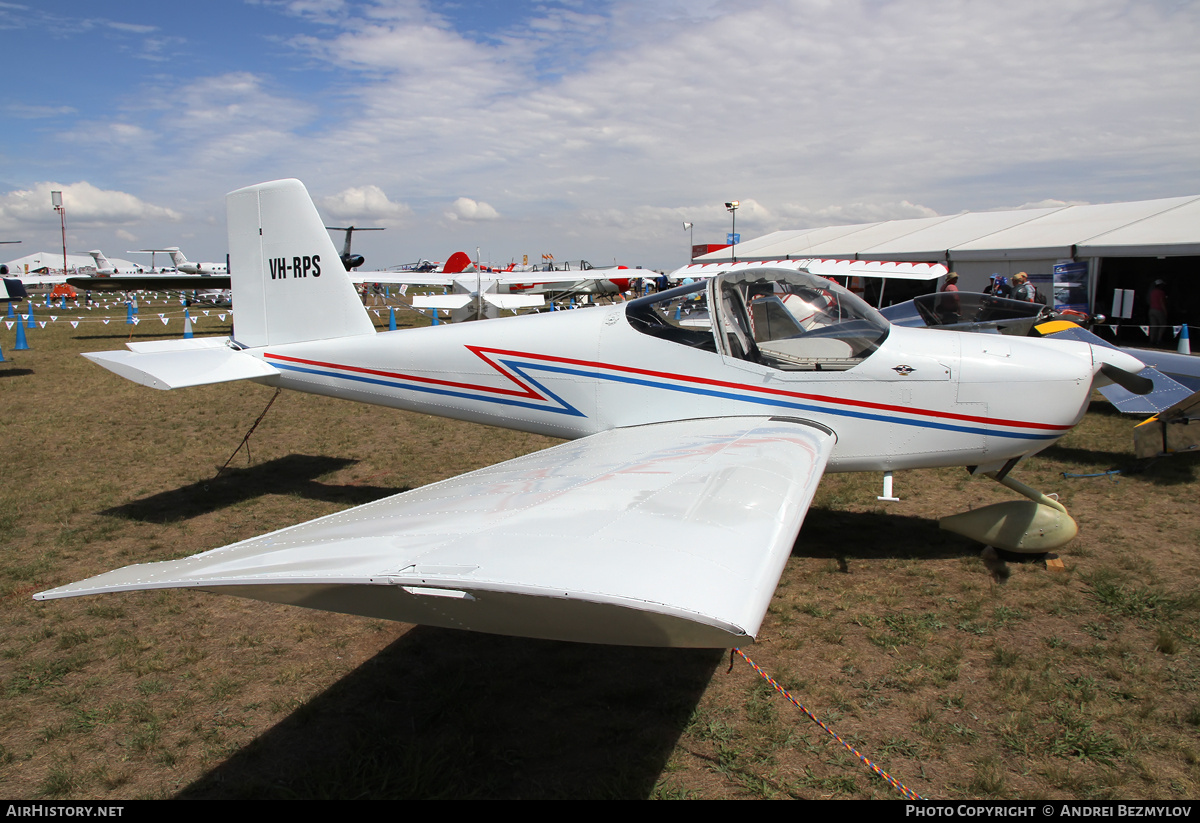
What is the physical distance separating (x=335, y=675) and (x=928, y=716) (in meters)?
2.90

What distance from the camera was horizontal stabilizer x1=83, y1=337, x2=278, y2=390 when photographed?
207 inches

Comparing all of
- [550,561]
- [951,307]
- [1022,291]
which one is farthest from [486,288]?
[550,561]

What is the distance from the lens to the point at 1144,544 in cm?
500

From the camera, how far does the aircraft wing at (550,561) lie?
71.3 inches

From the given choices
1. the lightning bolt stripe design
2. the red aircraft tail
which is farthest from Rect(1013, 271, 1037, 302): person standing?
the red aircraft tail

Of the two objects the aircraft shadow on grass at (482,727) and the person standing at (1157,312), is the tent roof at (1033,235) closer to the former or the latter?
the person standing at (1157,312)

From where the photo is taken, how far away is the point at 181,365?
5605 millimetres

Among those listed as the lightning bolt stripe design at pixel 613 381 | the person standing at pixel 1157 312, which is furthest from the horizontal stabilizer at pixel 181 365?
the person standing at pixel 1157 312

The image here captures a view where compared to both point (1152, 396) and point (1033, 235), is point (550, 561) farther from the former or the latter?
point (1033, 235)

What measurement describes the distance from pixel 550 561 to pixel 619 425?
3.02 meters

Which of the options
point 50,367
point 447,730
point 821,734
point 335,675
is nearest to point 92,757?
point 335,675

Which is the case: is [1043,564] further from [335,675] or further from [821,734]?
[335,675]

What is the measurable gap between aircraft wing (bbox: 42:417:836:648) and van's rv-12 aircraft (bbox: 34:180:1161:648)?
11mm

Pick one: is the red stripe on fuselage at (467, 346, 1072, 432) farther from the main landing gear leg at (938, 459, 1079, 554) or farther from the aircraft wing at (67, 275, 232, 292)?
the aircraft wing at (67, 275, 232, 292)
